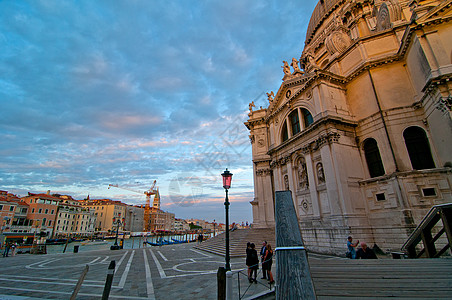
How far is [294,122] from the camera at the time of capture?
2231cm

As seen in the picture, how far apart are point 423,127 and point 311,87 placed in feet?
28.8

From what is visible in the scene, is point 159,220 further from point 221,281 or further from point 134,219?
point 221,281

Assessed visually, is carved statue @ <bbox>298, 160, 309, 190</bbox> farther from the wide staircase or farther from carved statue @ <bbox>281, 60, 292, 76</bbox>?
carved statue @ <bbox>281, 60, 292, 76</bbox>

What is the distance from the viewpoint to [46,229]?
5144 centimetres

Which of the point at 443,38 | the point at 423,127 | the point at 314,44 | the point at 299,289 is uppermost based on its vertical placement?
the point at 314,44

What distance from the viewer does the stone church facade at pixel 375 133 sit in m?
13.1

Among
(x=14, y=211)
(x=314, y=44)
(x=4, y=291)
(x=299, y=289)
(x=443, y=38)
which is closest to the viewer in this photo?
(x=299, y=289)

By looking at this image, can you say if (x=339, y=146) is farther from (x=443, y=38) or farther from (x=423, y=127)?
(x=443, y=38)

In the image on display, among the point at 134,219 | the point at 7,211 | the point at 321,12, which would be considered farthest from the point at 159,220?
the point at 321,12

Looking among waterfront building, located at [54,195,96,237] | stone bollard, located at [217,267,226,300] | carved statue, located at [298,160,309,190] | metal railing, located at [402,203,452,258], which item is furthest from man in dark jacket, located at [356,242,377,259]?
waterfront building, located at [54,195,96,237]

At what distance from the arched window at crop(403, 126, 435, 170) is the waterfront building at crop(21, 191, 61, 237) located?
67.0 m

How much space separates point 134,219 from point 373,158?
339 feet

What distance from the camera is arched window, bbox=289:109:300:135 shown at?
2188cm

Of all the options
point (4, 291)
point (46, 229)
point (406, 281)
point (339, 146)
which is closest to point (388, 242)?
point (339, 146)
